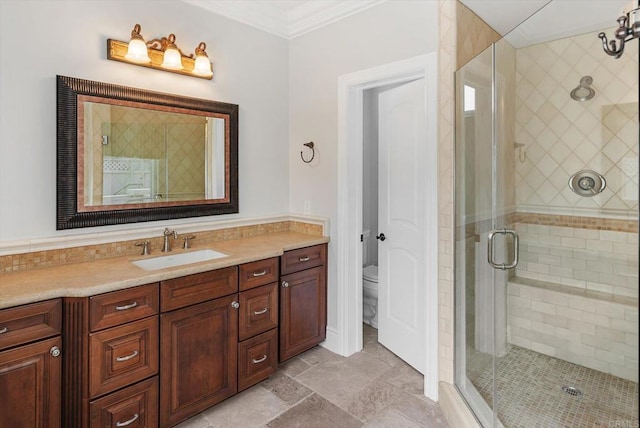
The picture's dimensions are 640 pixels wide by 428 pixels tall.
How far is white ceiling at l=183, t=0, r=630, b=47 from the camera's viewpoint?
2.06m

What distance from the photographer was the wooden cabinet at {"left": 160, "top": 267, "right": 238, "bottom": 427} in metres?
1.89

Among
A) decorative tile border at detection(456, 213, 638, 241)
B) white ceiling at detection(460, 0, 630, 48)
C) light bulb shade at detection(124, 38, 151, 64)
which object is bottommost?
decorative tile border at detection(456, 213, 638, 241)

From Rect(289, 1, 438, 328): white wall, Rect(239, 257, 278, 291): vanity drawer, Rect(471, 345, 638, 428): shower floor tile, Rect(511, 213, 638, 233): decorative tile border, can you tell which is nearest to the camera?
Rect(471, 345, 638, 428): shower floor tile

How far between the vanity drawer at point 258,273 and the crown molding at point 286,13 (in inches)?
72.0

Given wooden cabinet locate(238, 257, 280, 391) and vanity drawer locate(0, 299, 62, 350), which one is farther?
wooden cabinet locate(238, 257, 280, 391)

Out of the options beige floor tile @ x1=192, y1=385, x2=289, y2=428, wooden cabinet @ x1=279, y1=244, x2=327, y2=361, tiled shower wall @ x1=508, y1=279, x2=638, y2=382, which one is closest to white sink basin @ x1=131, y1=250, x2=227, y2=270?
wooden cabinet @ x1=279, y1=244, x2=327, y2=361

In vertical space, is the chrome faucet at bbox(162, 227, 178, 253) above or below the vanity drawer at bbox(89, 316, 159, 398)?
above

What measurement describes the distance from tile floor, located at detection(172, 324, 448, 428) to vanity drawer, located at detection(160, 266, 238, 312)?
2.28 feet

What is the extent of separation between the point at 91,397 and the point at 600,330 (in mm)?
2633

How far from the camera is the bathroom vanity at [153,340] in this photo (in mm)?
1552

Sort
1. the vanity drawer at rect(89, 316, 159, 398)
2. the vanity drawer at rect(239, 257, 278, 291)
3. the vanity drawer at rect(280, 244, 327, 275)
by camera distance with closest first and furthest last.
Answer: the vanity drawer at rect(89, 316, 159, 398) → the vanity drawer at rect(239, 257, 278, 291) → the vanity drawer at rect(280, 244, 327, 275)

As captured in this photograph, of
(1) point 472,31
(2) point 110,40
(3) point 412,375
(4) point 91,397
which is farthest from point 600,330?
(2) point 110,40

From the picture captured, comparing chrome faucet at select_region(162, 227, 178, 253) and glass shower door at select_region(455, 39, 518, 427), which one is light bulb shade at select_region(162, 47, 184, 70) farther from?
glass shower door at select_region(455, 39, 518, 427)

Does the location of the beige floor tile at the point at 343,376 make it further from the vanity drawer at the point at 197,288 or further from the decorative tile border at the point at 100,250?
the decorative tile border at the point at 100,250
